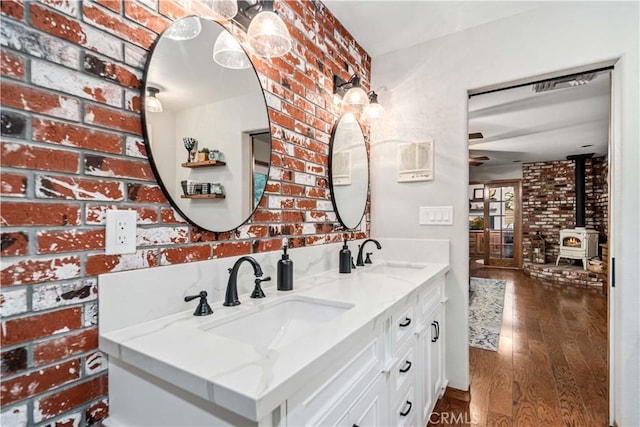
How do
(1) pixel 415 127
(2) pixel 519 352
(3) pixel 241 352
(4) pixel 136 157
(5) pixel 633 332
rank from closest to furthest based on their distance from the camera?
(3) pixel 241 352 → (4) pixel 136 157 → (5) pixel 633 332 → (1) pixel 415 127 → (2) pixel 519 352

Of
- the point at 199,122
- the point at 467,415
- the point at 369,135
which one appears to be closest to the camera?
the point at 199,122

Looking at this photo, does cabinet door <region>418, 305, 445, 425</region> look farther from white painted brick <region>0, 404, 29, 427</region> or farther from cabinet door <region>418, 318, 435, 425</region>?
white painted brick <region>0, 404, 29, 427</region>

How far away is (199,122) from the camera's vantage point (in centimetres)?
118

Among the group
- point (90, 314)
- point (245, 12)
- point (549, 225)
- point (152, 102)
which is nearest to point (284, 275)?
point (90, 314)

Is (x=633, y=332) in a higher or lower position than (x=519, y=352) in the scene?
higher

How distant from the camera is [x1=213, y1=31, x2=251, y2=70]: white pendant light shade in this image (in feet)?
4.17

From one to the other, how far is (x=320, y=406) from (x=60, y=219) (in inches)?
32.0

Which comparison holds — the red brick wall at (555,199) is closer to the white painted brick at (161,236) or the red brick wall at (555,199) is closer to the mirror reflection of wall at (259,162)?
the mirror reflection of wall at (259,162)

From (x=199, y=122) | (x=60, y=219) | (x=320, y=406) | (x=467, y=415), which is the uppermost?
(x=199, y=122)

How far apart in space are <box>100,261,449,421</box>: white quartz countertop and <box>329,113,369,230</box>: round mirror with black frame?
37.4 inches

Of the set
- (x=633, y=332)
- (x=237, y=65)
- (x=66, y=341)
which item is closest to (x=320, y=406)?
(x=66, y=341)

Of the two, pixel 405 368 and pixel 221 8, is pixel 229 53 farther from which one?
pixel 405 368

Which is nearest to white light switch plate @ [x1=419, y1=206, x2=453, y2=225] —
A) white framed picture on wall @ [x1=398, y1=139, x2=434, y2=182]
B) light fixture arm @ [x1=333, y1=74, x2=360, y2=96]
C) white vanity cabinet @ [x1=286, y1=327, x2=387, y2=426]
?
white framed picture on wall @ [x1=398, y1=139, x2=434, y2=182]

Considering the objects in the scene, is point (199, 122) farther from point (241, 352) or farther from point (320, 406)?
point (320, 406)
